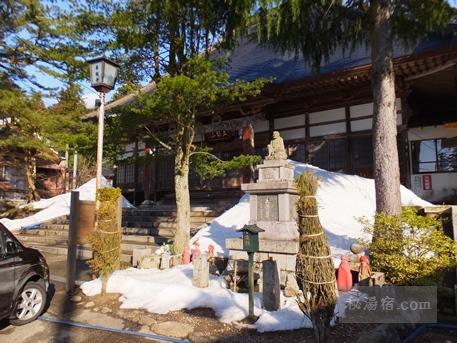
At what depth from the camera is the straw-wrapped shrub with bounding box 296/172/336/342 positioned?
3.61m

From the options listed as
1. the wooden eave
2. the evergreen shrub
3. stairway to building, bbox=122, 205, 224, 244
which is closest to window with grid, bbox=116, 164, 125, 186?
stairway to building, bbox=122, 205, 224, 244

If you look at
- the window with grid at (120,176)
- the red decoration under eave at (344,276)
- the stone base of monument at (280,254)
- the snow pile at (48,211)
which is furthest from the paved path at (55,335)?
the window with grid at (120,176)

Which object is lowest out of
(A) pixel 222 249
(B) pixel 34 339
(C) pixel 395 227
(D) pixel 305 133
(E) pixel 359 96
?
(B) pixel 34 339

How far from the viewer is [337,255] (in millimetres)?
7125

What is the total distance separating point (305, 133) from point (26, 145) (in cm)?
1290

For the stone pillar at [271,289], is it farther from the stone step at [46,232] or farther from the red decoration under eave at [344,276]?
the stone step at [46,232]

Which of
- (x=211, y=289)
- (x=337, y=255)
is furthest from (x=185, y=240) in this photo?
(x=337, y=255)

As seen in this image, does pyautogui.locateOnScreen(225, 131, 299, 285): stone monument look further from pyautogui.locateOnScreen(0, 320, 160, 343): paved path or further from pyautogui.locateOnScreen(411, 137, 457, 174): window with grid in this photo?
pyautogui.locateOnScreen(411, 137, 457, 174): window with grid

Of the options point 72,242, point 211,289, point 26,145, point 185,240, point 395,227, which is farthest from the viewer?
point 26,145

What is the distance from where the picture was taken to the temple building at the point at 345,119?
1135 cm

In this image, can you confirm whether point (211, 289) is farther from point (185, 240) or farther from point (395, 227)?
point (395, 227)

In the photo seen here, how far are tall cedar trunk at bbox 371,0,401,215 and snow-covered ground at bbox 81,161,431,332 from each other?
82 cm

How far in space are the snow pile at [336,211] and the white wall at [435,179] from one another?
2.48 m

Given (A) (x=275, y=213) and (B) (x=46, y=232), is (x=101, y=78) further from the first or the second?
(B) (x=46, y=232)
